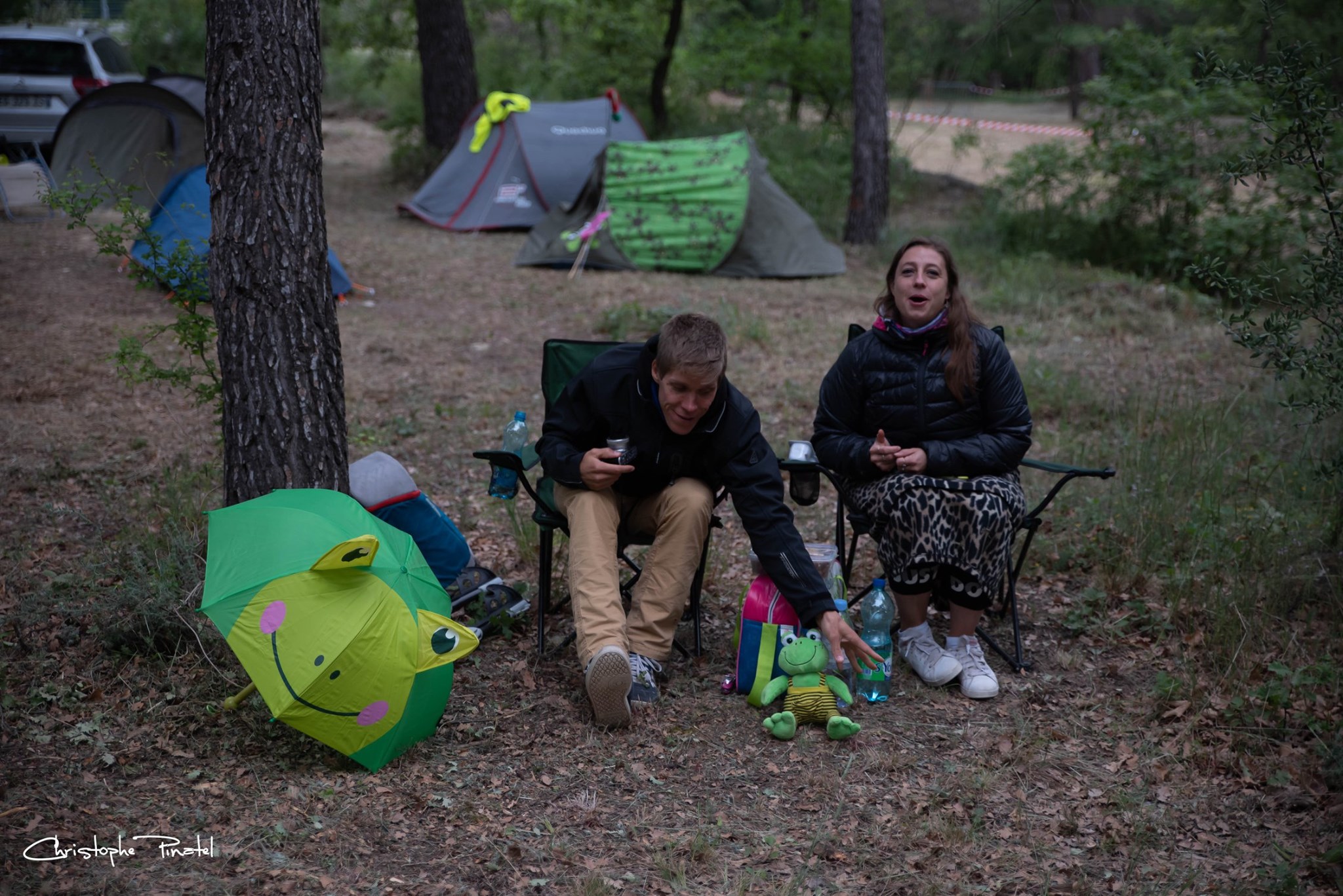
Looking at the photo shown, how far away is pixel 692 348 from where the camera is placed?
3.15 metres

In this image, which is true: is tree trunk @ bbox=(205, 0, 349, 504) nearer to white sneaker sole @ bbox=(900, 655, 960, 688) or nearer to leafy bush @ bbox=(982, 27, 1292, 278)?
white sneaker sole @ bbox=(900, 655, 960, 688)

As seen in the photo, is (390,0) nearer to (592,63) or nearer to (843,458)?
(592,63)

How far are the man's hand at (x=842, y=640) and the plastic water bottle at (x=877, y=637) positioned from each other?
200mm

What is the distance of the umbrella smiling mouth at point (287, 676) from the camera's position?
2672mm

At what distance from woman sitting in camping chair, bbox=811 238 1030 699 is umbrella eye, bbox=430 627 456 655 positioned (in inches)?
57.7

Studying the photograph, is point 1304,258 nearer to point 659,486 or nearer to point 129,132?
point 659,486

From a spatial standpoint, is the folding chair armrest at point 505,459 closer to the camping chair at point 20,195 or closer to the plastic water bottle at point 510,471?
the plastic water bottle at point 510,471

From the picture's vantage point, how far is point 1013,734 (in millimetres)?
3264

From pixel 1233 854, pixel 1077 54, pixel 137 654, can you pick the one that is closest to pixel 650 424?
pixel 137 654

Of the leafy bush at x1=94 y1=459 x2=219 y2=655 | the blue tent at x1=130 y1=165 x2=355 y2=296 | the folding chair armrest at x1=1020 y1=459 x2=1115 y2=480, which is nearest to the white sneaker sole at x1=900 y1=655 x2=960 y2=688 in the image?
the folding chair armrest at x1=1020 y1=459 x2=1115 y2=480

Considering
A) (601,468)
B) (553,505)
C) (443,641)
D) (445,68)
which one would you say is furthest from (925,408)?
(445,68)

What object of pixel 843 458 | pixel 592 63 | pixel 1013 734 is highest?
pixel 592 63

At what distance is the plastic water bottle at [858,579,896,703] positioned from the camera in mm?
3441

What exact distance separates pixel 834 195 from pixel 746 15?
398 centimetres
